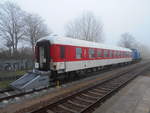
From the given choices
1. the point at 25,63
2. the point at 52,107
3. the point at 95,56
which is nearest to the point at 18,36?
the point at 25,63

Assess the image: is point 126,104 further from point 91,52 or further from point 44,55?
point 91,52

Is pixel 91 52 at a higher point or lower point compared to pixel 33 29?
lower

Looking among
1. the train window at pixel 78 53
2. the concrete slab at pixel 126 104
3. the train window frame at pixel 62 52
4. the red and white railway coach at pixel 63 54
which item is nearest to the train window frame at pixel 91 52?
the red and white railway coach at pixel 63 54

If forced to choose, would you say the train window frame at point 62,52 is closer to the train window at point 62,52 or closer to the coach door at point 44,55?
the train window at point 62,52

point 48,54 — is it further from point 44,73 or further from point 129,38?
point 129,38

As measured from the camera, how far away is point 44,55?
28.9 ft

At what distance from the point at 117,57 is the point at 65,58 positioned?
12096mm

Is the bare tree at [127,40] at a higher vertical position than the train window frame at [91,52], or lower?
higher

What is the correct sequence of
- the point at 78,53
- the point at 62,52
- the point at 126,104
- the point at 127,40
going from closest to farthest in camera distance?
the point at 126,104 → the point at 62,52 → the point at 78,53 → the point at 127,40

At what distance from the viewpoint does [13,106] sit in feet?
16.9

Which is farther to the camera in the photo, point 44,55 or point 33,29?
point 33,29

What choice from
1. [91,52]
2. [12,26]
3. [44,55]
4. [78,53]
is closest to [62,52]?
[44,55]

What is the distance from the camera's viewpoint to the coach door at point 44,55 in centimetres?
830

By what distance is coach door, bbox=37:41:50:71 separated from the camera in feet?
27.2
